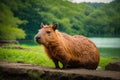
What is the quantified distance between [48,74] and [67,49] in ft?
1.35

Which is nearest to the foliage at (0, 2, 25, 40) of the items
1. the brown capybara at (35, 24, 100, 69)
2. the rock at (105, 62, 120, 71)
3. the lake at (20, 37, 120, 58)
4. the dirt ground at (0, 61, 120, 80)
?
the lake at (20, 37, 120, 58)

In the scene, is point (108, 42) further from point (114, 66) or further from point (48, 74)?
point (48, 74)

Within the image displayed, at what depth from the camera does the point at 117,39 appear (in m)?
4.30

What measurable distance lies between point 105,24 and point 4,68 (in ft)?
5.35

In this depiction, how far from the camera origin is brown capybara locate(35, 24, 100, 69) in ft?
12.2

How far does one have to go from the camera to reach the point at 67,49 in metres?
3.88

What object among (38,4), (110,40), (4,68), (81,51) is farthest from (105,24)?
(4,68)

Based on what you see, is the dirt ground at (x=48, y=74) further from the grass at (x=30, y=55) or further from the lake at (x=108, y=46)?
the lake at (x=108, y=46)

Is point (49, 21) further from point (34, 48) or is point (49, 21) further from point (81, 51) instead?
point (81, 51)

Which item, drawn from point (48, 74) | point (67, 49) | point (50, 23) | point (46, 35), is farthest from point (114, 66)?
point (50, 23)

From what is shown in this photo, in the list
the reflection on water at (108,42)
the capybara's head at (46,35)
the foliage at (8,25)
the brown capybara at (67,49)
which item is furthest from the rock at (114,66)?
the foliage at (8,25)

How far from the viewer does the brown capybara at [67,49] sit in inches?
146

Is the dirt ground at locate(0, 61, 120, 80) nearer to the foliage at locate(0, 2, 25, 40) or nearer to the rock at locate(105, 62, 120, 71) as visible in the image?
the rock at locate(105, 62, 120, 71)

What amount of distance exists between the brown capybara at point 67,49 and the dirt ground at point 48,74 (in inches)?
6.8
